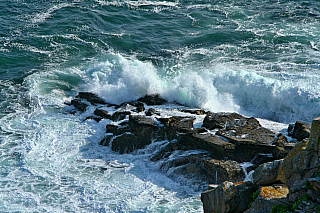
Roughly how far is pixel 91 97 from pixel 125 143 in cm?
592

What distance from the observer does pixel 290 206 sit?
324 inches

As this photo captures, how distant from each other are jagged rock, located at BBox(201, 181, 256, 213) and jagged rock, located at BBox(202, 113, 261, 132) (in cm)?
615

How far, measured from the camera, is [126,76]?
23.2 meters

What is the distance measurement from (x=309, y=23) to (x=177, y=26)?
11.6 metres

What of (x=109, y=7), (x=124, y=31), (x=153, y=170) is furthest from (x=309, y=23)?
(x=153, y=170)

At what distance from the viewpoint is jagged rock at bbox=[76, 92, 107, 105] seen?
21.3m

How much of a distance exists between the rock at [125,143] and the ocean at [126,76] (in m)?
0.33

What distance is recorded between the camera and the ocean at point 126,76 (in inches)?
547

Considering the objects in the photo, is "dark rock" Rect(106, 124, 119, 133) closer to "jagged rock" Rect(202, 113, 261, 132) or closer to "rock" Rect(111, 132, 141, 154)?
"rock" Rect(111, 132, 141, 154)

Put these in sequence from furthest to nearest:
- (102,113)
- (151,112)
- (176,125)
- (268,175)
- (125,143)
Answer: (102,113) < (151,112) < (125,143) < (176,125) < (268,175)

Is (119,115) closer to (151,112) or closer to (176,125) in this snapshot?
(151,112)

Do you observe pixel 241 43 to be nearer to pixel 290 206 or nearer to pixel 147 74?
pixel 147 74

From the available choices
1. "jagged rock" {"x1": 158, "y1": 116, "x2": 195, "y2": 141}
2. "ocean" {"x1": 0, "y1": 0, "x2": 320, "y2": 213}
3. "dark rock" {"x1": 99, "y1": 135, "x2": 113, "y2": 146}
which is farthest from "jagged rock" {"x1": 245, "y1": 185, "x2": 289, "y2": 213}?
"dark rock" {"x1": 99, "y1": 135, "x2": 113, "y2": 146}

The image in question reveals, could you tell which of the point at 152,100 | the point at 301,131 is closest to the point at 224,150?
the point at 301,131
